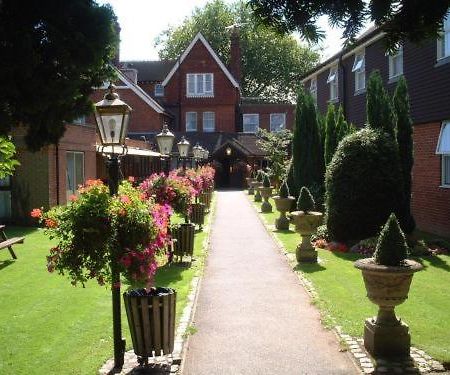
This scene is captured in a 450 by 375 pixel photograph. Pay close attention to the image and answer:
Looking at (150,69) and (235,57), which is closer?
(235,57)

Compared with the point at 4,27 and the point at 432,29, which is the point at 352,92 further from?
the point at 432,29

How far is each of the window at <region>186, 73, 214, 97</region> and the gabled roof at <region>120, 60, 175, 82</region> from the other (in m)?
5.51

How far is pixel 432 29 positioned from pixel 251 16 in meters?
1.34

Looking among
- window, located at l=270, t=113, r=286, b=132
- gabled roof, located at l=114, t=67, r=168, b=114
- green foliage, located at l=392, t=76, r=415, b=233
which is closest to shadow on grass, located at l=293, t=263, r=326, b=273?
green foliage, located at l=392, t=76, r=415, b=233

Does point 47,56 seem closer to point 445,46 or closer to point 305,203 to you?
point 305,203

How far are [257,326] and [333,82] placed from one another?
2087 centimetres

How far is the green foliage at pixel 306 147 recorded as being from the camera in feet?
75.9

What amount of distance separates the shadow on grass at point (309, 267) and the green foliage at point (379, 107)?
4.77 meters

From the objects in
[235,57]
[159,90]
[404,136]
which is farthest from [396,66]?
[159,90]

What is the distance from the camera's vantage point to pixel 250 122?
48.9 m

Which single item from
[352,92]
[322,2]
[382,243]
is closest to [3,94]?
[322,2]

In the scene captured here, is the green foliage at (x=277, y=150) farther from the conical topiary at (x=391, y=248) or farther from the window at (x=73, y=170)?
the conical topiary at (x=391, y=248)

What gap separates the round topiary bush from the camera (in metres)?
14.5

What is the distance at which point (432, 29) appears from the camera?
395cm
